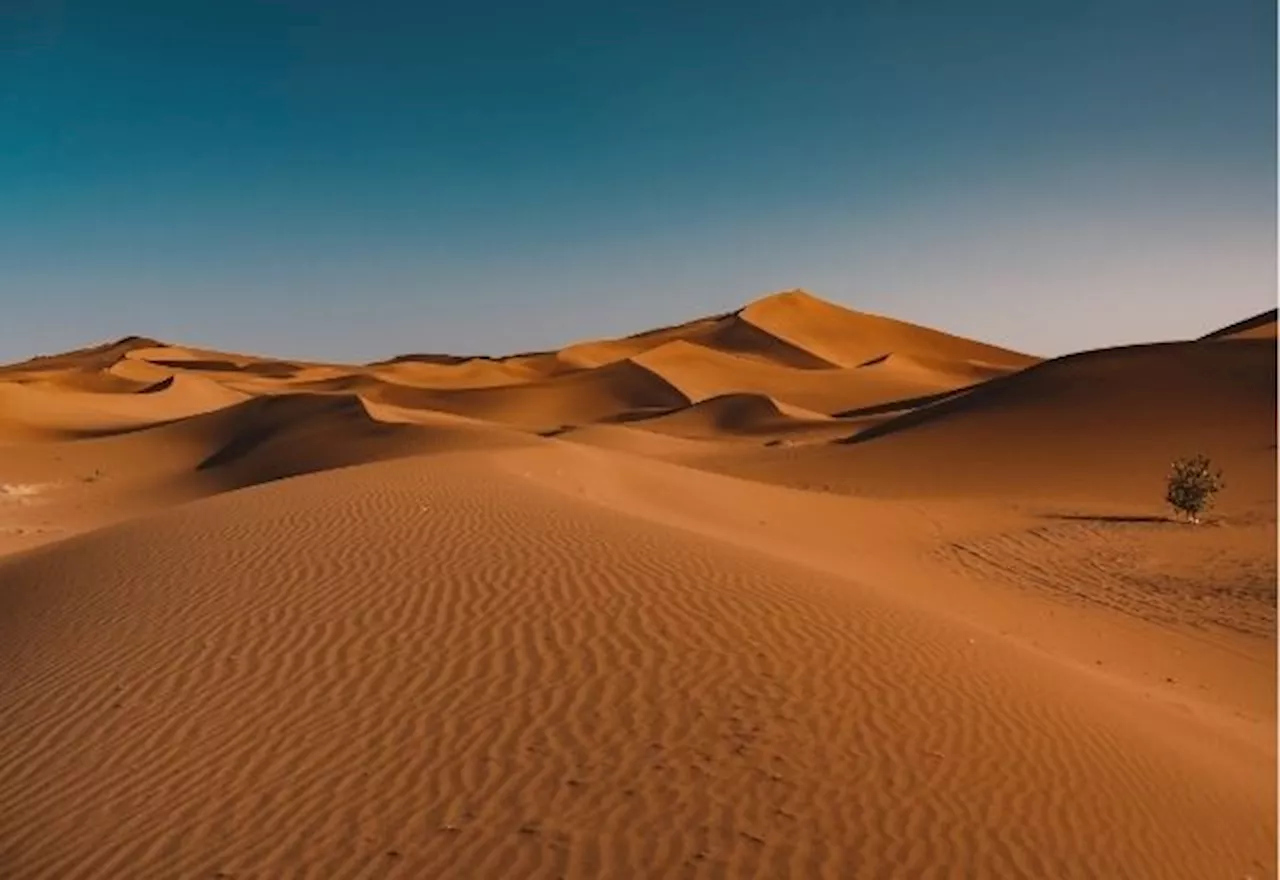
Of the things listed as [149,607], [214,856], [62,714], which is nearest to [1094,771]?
[214,856]

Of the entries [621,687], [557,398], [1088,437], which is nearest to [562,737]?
[621,687]

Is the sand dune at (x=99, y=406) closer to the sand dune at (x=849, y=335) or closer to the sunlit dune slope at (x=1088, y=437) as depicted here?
the sunlit dune slope at (x=1088, y=437)

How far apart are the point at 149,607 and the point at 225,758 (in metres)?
3.65

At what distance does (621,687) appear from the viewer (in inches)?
271

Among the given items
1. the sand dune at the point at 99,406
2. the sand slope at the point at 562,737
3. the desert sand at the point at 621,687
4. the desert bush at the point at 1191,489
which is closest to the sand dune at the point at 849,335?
the sand dune at the point at 99,406

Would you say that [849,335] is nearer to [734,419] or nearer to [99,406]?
[734,419]

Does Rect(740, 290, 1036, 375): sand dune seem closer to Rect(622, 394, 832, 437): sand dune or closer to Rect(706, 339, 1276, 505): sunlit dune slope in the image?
Rect(622, 394, 832, 437): sand dune

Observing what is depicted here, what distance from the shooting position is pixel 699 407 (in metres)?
53.4

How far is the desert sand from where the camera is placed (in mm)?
5262

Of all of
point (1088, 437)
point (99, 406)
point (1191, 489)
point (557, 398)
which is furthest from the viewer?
point (557, 398)

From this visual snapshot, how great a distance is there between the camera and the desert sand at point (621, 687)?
207 inches

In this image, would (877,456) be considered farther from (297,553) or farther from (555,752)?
(555,752)

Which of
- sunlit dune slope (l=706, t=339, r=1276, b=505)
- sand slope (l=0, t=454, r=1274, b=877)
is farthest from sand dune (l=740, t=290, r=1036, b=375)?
sand slope (l=0, t=454, r=1274, b=877)

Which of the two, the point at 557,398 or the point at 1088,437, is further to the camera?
the point at 557,398
